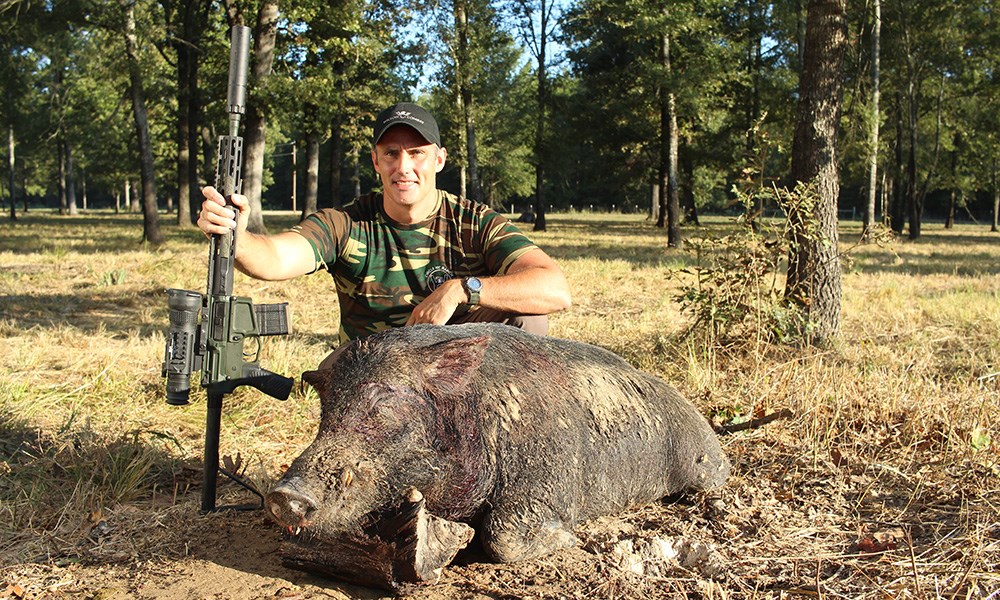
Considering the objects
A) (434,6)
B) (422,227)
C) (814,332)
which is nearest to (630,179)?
(434,6)

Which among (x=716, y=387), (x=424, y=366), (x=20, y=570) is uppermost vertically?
(x=424, y=366)

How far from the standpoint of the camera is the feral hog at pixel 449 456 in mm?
2340

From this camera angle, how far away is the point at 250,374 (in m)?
3.34

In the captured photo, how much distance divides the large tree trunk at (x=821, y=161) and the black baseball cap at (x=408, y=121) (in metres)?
3.71

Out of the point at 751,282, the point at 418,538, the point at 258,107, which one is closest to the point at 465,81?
the point at 258,107

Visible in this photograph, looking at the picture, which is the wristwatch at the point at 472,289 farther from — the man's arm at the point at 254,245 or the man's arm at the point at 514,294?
the man's arm at the point at 254,245

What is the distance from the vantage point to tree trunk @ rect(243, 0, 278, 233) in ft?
53.6

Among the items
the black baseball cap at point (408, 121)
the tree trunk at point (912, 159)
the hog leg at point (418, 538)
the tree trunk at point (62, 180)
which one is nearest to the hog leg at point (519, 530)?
the hog leg at point (418, 538)

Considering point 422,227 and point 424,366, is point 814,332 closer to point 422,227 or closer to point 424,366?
point 422,227

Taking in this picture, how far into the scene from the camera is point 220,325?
10.5ft

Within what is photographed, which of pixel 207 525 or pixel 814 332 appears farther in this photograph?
pixel 814 332

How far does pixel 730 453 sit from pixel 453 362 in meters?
2.17

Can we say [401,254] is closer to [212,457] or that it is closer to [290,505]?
[212,457]

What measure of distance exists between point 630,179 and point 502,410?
30521 mm
